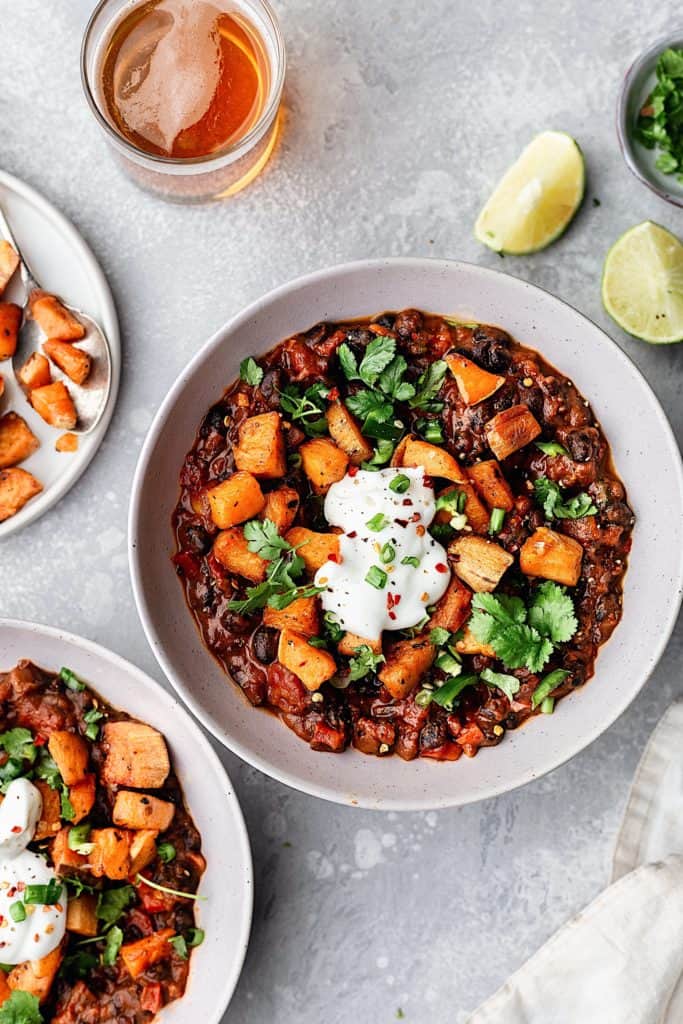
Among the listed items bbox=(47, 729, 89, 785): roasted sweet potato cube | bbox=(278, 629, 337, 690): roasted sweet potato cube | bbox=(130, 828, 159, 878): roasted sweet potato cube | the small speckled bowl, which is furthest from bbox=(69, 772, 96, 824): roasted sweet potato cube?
the small speckled bowl

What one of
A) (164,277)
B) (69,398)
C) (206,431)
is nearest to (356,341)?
(206,431)

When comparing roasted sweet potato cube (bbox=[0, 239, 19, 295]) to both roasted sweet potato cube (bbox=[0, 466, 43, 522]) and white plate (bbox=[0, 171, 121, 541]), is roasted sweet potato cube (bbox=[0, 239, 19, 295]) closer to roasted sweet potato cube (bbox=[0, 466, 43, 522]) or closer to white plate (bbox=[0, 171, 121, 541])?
white plate (bbox=[0, 171, 121, 541])

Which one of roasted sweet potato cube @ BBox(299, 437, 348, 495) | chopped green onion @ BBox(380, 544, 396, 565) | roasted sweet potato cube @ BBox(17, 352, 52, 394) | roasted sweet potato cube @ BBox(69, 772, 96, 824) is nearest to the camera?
chopped green onion @ BBox(380, 544, 396, 565)

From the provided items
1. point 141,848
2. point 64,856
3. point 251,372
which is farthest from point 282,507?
point 64,856

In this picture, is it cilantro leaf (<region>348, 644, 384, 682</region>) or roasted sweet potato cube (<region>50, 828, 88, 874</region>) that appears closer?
cilantro leaf (<region>348, 644, 384, 682</region>)

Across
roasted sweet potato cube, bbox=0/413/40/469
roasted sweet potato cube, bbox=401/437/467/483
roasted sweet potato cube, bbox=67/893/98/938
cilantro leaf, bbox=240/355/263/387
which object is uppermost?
cilantro leaf, bbox=240/355/263/387

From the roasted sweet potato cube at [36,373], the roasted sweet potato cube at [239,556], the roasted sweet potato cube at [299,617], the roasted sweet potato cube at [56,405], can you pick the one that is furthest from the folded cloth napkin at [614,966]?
the roasted sweet potato cube at [36,373]

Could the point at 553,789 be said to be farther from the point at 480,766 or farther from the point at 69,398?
the point at 69,398
